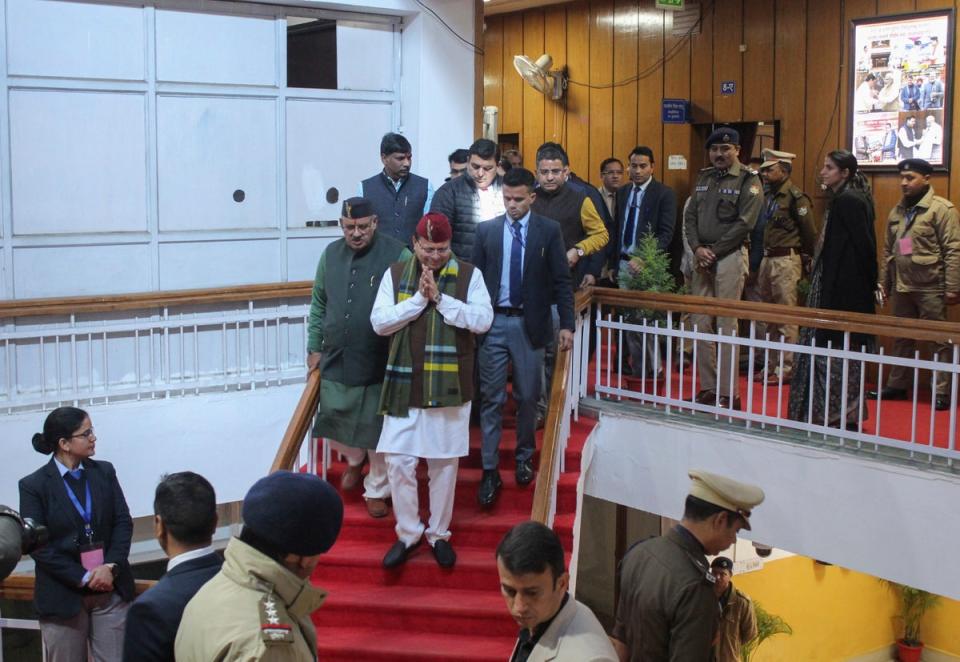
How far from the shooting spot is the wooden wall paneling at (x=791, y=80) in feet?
28.7

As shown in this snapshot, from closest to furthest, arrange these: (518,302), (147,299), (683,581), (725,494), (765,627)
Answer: (683,581), (725,494), (518,302), (147,299), (765,627)

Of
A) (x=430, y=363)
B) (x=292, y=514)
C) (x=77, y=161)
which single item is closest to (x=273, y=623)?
(x=292, y=514)

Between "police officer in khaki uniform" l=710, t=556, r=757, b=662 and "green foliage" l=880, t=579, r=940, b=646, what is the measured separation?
9.49 metres

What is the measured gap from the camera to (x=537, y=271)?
584 centimetres

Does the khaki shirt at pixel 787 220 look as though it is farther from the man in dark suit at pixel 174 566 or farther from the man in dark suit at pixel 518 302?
the man in dark suit at pixel 174 566

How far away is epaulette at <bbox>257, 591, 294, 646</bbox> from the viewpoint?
7.60 feet

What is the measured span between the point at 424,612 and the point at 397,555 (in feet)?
1.05

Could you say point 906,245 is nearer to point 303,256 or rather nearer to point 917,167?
point 917,167

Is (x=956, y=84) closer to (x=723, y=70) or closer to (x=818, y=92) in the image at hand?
(x=818, y=92)

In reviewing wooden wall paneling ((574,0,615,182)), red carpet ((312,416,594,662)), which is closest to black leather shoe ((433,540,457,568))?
red carpet ((312,416,594,662))

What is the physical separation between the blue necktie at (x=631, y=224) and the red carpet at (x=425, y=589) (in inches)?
96.7

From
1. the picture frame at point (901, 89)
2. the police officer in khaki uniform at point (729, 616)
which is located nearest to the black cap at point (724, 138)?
the picture frame at point (901, 89)

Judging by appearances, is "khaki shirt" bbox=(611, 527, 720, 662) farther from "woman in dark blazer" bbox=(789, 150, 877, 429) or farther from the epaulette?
"woman in dark blazer" bbox=(789, 150, 877, 429)

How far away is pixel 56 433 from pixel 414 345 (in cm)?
166
